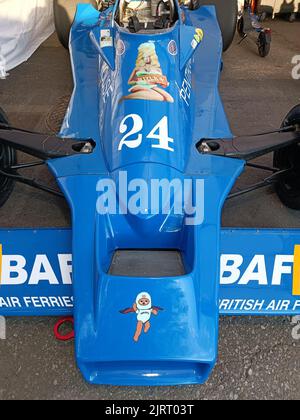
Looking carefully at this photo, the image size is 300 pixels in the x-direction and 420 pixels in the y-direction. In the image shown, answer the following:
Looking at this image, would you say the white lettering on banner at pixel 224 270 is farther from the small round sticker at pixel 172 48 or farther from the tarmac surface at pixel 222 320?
the small round sticker at pixel 172 48

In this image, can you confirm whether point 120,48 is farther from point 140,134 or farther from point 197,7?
point 197,7

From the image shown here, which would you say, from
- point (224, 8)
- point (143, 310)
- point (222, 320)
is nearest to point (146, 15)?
point (224, 8)

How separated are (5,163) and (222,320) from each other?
1.85m

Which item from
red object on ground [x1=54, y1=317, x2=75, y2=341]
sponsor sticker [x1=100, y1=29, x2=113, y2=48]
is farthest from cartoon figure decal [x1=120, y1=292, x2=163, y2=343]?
sponsor sticker [x1=100, y1=29, x2=113, y2=48]

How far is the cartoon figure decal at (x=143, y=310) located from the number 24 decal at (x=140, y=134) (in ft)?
2.70

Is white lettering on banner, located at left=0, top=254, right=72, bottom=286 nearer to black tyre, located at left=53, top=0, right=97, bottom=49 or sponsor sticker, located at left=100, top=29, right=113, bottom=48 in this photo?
sponsor sticker, located at left=100, top=29, right=113, bottom=48

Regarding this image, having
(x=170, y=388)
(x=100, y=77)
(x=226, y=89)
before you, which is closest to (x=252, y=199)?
(x=100, y=77)

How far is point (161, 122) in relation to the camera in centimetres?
236

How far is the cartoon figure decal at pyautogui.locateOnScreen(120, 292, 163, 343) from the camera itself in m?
1.81

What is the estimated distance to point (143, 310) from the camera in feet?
5.99

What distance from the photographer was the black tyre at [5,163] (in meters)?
2.98

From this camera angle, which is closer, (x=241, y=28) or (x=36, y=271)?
(x=36, y=271)

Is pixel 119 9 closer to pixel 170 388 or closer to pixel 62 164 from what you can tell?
pixel 62 164

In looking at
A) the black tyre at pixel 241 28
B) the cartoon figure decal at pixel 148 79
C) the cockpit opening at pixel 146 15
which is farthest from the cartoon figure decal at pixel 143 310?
the black tyre at pixel 241 28
